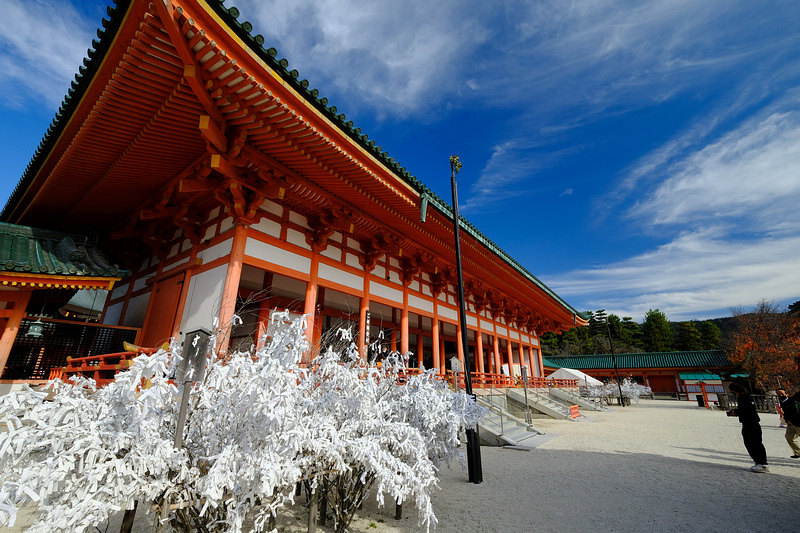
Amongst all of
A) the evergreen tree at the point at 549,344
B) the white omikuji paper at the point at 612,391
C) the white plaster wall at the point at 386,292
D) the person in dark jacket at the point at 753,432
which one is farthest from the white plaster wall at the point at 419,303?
the evergreen tree at the point at 549,344

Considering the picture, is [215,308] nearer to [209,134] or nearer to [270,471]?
[209,134]

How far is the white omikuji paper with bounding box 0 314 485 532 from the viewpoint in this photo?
2117mm

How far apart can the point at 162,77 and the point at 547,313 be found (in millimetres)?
21355

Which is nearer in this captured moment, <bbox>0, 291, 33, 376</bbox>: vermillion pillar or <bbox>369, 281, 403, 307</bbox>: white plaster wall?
<bbox>0, 291, 33, 376</bbox>: vermillion pillar

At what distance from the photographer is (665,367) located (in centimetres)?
3803

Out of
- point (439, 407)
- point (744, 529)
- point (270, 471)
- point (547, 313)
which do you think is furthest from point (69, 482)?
point (547, 313)

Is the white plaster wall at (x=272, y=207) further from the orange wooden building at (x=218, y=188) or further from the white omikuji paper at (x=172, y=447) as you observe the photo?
the white omikuji paper at (x=172, y=447)

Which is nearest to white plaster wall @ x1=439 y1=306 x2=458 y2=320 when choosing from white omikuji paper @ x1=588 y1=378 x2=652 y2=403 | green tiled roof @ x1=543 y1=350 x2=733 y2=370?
white omikuji paper @ x1=588 y1=378 x2=652 y2=403

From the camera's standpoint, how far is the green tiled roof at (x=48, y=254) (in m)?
6.40

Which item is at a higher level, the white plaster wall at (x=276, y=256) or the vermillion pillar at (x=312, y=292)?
the white plaster wall at (x=276, y=256)

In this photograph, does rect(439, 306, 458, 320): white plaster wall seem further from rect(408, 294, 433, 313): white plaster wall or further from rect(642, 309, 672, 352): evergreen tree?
rect(642, 309, 672, 352): evergreen tree

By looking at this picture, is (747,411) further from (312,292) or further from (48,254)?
(48,254)

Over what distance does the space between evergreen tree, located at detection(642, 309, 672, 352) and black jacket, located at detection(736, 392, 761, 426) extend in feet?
194

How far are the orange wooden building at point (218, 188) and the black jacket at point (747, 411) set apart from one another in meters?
6.85
